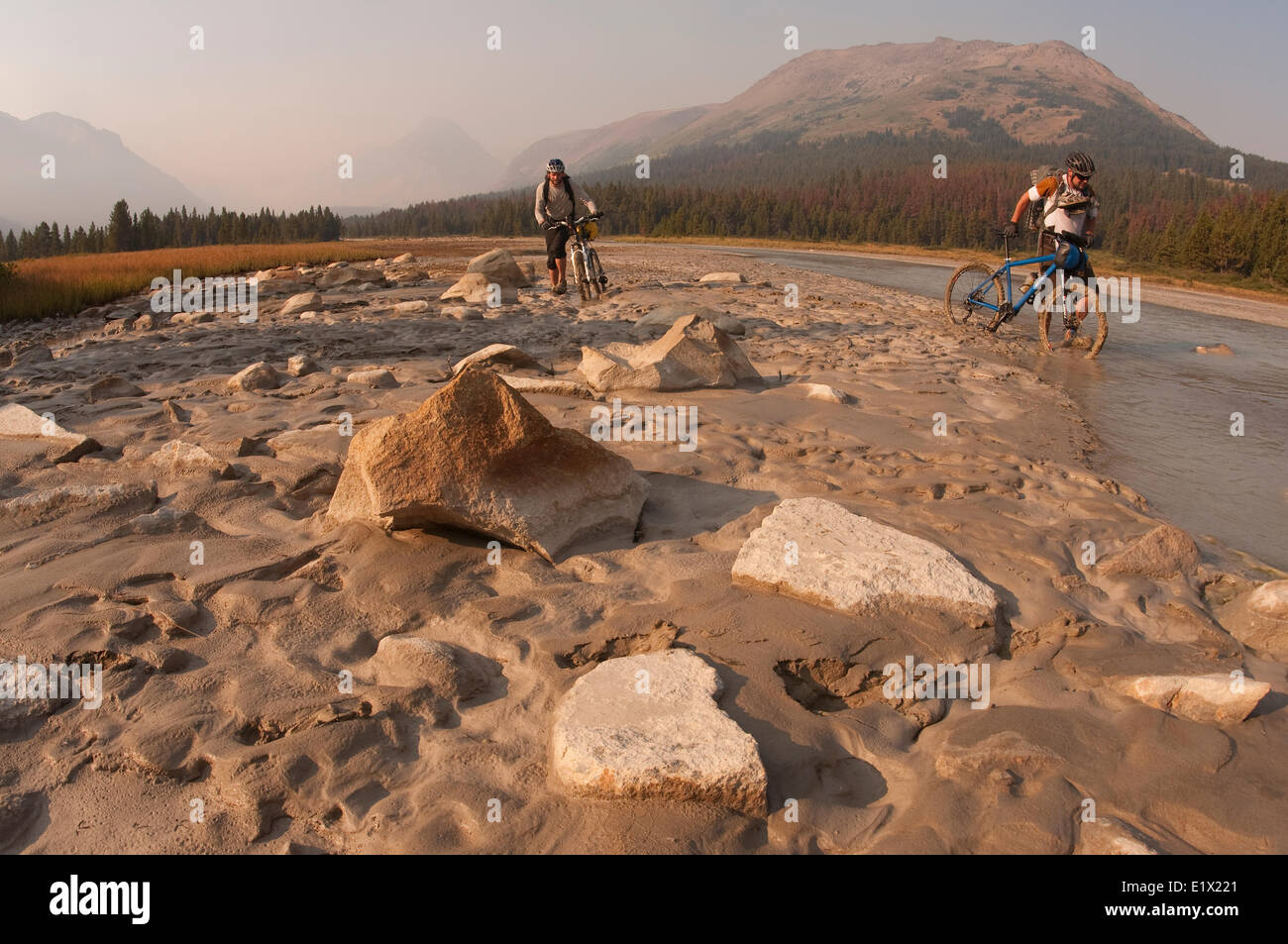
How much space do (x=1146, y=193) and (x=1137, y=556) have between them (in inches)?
4112

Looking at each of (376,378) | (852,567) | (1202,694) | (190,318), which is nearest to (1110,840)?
(1202,694)

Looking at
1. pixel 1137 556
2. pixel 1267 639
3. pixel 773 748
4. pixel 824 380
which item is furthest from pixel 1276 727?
pixel 824 380

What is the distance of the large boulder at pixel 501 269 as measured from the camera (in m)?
13.5

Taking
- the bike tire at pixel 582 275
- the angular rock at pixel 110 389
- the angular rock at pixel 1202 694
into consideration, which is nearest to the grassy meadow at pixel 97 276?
the angular rock at pixel 110 389

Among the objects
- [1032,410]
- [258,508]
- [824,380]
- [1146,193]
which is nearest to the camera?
[258,508]

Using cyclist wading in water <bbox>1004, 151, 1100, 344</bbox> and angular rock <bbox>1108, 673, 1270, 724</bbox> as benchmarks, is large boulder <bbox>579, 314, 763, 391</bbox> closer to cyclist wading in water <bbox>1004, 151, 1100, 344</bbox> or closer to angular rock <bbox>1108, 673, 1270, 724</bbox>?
cyclist wading in water <bbox>1004, 151, 1100, 344</bbox>

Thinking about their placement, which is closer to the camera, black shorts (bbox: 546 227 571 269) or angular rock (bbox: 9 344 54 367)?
angular rock (bbox: 9 344 54 367)

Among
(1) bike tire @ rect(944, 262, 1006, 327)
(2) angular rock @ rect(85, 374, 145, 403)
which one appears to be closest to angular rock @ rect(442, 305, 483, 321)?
(2) angular rock @ rect(85, 374, 145, 403)

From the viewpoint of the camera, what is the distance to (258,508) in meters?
3.95

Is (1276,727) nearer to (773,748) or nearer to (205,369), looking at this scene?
(773,748)

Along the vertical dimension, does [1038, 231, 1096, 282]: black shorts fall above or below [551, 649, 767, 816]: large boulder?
above

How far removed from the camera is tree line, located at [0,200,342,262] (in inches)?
2206

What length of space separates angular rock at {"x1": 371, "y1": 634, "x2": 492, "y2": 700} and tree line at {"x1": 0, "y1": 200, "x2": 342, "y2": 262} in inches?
2425
